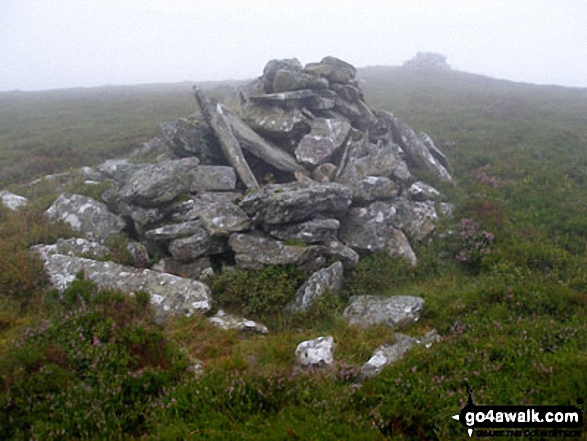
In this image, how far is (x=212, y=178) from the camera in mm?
13156

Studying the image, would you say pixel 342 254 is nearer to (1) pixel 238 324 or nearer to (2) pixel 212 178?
(1) pixel 238 324

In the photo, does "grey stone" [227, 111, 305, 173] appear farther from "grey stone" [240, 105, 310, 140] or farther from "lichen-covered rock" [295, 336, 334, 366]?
"lichen-covered rock" [295, 336, 334, 366]

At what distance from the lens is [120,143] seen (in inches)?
907

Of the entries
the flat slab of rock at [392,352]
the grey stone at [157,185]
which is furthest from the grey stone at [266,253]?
the flat slab of rock at [392,352]

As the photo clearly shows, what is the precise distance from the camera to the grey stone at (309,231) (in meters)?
10.4

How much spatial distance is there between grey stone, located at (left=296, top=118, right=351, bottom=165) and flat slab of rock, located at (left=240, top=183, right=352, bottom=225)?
10.2 ft

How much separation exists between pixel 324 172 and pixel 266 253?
17.6 ft

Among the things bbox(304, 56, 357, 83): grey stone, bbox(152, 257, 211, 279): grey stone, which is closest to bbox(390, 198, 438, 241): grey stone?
bbox(152, 257, 211, 279): grey stone

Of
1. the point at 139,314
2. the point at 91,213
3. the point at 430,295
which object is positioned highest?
the point at 91,213

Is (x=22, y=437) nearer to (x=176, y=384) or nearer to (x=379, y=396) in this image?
(x=176, y=384)

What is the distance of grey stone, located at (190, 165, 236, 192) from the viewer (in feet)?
42.3

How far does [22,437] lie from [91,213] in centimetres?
857

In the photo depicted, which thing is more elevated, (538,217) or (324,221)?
(324,221)

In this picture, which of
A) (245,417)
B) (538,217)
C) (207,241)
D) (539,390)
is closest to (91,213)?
(207,241)
